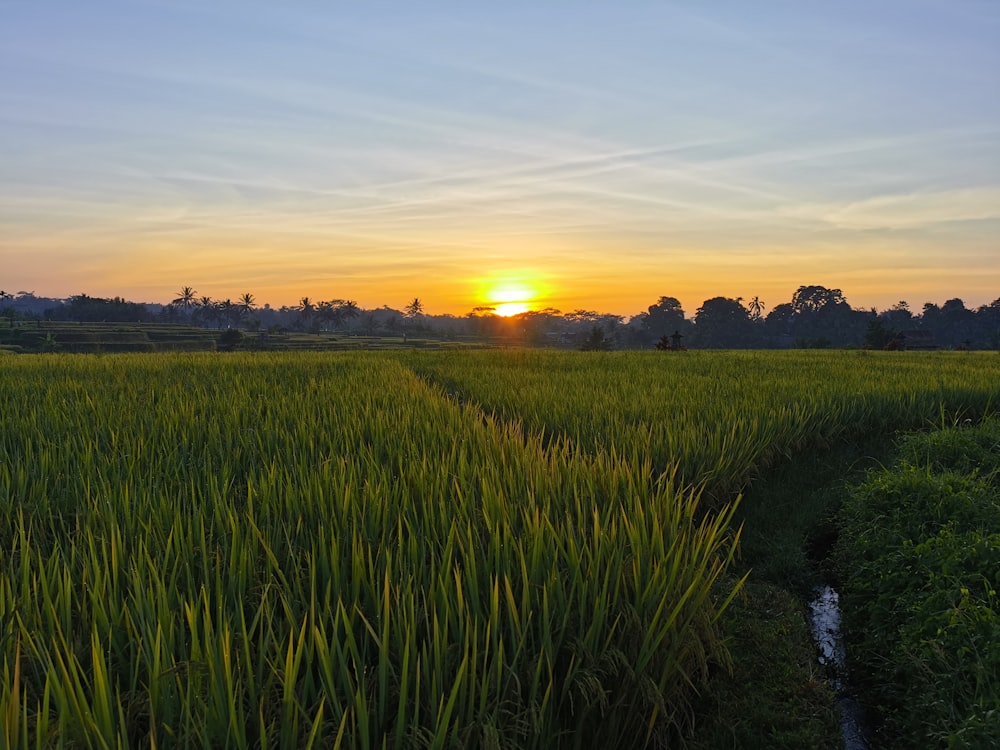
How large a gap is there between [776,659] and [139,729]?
2.33 m

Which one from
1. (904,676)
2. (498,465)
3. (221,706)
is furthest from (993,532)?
(221,706)

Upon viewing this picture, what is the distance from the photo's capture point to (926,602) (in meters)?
2.16

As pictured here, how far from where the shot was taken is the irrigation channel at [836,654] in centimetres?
203

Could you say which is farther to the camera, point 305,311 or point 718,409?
point 305,311

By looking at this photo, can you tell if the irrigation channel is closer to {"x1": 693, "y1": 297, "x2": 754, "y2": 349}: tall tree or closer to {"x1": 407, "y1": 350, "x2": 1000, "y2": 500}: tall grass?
{"x1": 407, "y1": 350, "x2": 1000, "y2": 500}: tall grass

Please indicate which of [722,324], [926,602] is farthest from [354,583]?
[722,324]

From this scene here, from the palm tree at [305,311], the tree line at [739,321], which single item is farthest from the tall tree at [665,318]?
the palm tree at [305,311]

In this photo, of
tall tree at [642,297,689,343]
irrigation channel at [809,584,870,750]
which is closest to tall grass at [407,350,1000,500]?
irrigation channel at [809,584,870,750]

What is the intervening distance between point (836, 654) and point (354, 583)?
7.51ft

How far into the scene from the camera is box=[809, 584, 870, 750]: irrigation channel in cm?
203

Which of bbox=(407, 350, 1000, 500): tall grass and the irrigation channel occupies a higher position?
bbox=(407, 350, 1000, 500): tall grass

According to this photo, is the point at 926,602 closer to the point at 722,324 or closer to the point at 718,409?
the point at 718,409

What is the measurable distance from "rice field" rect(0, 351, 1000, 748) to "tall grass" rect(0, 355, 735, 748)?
11 mm

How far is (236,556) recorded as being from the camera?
175 cm
